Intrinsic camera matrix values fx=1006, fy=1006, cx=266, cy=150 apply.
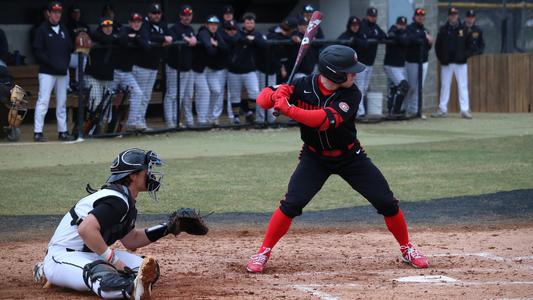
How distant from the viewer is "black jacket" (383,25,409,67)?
18.7 metres

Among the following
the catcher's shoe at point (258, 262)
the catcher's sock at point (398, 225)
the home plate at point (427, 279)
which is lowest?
the home plate at point (427, 279)

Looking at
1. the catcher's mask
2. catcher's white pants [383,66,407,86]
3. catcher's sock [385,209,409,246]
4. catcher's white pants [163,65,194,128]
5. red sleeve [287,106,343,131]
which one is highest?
red sleeve [287,106,343,131]

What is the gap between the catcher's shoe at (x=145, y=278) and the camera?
571 cm

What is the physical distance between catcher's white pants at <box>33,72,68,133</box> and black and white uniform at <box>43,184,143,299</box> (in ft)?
28.3

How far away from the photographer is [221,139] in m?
16.0

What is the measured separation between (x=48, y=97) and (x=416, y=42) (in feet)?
24.1

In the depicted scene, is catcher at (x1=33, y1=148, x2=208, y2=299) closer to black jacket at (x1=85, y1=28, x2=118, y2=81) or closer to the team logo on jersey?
the team logo on jersey

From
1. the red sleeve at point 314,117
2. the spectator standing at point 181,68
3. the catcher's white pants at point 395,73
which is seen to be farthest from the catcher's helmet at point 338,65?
the catcher's white pants at point 395,73

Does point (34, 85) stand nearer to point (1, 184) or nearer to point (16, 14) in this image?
point (16, 14)

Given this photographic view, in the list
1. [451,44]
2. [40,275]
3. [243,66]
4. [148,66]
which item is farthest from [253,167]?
[451,44]

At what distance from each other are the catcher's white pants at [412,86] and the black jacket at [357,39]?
1.57 m

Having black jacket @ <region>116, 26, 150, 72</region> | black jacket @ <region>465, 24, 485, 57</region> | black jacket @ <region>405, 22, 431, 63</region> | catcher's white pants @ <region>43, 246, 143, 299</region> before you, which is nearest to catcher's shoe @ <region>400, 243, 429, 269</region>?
catcher's white pants @ <region>43, 246, 143, 299</region>

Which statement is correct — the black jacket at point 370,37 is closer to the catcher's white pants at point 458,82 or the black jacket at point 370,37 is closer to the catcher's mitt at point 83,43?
the catcher's white pants at point 458,82

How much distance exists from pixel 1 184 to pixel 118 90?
4349mm
